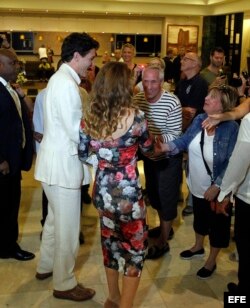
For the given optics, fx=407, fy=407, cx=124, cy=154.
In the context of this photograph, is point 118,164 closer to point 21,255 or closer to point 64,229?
point 64,229

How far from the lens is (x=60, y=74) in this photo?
2.15 metres

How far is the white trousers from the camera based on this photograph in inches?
89.3

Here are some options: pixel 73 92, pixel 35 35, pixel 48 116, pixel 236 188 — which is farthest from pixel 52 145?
pixel 35 35

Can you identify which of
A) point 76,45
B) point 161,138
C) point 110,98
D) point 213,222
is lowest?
point 213,222

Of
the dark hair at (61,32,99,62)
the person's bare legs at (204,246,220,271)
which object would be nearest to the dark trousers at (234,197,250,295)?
the person's bare legs at (204,246,220,271)

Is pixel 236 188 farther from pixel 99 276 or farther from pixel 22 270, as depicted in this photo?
pixel 22 270

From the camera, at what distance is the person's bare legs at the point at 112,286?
87.2 inches

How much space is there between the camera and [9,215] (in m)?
2.95

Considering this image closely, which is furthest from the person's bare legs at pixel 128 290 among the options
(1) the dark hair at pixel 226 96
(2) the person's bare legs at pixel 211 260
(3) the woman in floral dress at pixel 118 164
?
(1) the dark hair at pixel 226 96

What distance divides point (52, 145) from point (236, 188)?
1018 mm

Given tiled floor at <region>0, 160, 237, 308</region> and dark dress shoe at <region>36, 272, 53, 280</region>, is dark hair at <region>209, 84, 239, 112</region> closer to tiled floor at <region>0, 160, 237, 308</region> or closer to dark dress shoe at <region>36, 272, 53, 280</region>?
tiled floor at <region>0, 160, 237, 308</region>

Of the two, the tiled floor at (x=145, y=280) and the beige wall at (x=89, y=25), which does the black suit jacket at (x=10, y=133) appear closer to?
the tiled floor at (x=145, y=280)

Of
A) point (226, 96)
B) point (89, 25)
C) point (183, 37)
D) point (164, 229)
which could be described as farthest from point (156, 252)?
point (89, 25)

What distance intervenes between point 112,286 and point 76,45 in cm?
132
